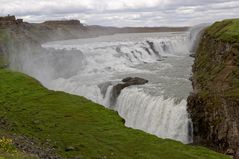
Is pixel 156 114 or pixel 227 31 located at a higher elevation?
pixel 227 31

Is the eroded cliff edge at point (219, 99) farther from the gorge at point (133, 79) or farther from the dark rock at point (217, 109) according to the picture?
the gorge at point (133, 79)

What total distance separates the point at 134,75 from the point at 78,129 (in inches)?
1276

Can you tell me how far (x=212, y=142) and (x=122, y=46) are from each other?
185 feet

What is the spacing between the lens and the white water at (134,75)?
45.8 m

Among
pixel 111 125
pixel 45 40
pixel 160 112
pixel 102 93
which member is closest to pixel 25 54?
pixel 102 93

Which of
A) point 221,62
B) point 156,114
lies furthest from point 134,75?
point 156,114

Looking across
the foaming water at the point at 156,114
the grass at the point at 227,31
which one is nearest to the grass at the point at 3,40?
the foaming water at the point at 156,114

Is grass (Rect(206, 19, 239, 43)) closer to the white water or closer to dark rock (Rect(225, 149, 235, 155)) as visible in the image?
the white water

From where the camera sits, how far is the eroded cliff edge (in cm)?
3888

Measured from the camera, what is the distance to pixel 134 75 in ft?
220

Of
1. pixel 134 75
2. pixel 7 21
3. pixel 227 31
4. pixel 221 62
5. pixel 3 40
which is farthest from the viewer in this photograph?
pixel 7 21

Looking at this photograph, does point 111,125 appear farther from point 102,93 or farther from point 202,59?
point 202,59

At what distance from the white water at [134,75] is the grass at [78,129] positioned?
7384mm

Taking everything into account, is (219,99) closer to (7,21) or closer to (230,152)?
(230,152)
